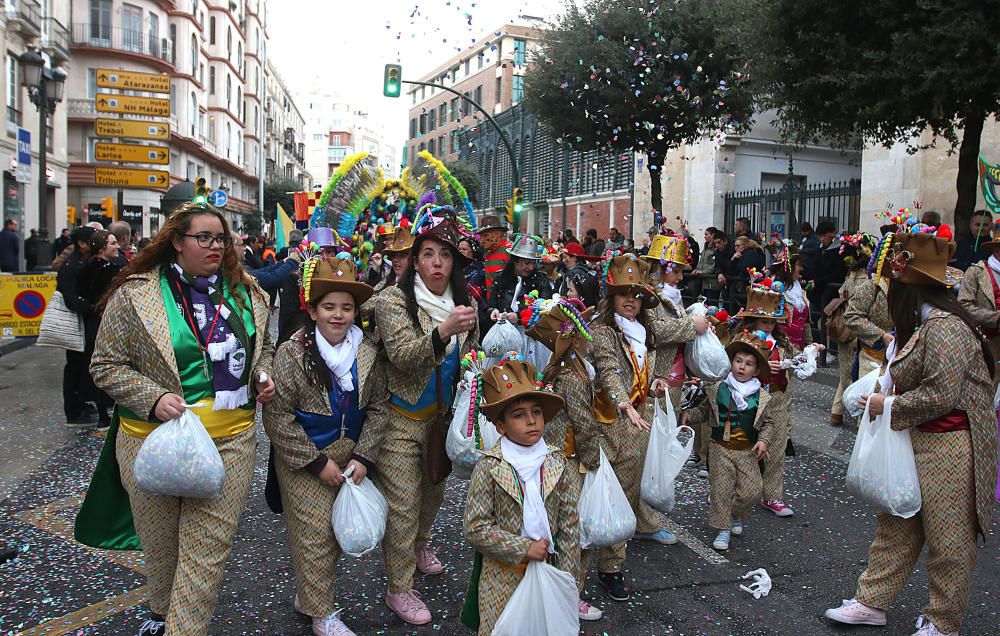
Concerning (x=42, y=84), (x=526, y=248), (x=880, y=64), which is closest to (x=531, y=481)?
(x=526, y=248)

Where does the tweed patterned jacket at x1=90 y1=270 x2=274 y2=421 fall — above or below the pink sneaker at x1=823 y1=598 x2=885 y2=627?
above

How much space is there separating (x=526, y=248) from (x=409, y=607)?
12.0 feet

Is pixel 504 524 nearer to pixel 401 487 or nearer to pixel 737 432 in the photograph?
pixel 401 487

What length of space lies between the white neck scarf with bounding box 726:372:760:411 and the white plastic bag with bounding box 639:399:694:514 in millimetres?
718

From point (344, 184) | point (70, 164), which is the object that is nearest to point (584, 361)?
point (344, 184)

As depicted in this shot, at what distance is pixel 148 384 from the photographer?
10.0ft

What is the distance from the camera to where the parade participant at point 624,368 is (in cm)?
414

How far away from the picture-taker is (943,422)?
3533mm

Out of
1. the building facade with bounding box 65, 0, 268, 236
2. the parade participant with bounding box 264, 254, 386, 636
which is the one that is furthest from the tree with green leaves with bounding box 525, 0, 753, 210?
the building facade with bounding box 65, 0, 268, 236

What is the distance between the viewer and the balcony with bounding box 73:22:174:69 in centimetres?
3759

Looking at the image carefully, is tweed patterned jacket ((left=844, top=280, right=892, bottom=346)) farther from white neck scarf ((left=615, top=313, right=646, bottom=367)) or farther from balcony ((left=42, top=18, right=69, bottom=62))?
balcony ((left=42, top=18, right=69, bottom=62))

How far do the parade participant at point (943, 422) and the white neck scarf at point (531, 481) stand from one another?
1.54 metres

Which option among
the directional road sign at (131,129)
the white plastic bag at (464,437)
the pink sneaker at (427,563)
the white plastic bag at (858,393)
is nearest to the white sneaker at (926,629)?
the white plastic bag at (858,393)

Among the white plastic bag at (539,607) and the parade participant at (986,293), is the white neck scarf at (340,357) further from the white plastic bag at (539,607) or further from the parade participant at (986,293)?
the parade participant at (986,293)
